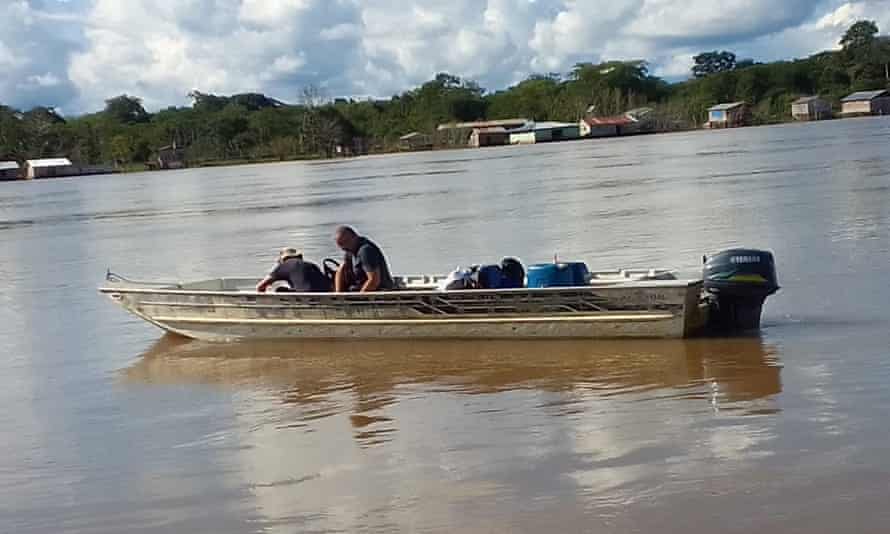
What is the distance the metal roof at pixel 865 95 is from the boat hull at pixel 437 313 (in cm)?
11272

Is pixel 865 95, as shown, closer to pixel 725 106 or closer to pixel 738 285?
pixel 725 106

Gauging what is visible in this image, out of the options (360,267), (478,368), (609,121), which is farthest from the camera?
(609,121)

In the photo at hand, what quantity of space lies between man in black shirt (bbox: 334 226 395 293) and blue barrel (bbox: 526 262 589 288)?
1.70m

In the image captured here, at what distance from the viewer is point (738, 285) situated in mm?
11883

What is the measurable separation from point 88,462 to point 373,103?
137m

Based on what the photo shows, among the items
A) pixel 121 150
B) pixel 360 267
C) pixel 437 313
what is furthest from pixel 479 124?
pixel 437 313

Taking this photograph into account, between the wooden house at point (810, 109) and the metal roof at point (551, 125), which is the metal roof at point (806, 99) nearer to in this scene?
the wooden house at point (810, 109)

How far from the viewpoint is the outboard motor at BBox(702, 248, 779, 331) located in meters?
11.8

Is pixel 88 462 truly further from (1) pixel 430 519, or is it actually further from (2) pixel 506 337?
(2) pixel 506 337

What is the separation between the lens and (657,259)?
60.8 ft

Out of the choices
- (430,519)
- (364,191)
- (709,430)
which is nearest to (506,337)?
(709,430)

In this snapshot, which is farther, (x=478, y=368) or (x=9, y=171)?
(x=9, y=171)

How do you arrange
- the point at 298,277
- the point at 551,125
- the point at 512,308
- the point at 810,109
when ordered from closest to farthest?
the point at 512,308 → the point at 298,277 → the point at 810,109 → the point at 551,125

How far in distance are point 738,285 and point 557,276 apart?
1.81 metres
